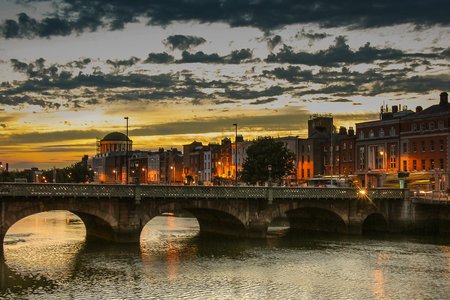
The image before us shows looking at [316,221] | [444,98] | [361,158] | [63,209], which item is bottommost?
[316,221]

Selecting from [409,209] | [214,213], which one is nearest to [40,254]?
[214,213]

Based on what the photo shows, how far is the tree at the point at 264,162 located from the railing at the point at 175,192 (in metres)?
47.3

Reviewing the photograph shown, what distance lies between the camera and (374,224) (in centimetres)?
9425

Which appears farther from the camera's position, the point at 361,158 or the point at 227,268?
the point at 361,158

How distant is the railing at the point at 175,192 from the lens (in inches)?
2576

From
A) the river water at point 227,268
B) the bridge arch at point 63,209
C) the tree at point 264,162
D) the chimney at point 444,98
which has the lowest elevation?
the river water at point 227,268

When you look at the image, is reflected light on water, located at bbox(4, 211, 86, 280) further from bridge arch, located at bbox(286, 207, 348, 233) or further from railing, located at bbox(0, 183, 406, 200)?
bridge arch, located at bbox(286, 207, 348, 233)

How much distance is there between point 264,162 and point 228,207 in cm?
5924

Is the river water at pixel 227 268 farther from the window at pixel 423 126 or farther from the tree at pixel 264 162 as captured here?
the tree at pixel 264 162

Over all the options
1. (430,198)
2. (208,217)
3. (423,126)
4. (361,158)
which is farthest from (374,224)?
(361,158)

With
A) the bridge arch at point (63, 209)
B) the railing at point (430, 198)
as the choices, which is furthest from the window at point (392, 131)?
the bridge arch at point (63, 209)

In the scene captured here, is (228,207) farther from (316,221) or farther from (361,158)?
(361,158)

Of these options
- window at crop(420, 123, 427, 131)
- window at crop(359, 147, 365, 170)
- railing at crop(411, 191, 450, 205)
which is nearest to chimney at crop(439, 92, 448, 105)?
window at crop(420, 123, 427, 131)

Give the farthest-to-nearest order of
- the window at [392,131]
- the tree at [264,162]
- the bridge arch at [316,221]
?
the tree at [264,162]
the window at [392,131]
the bridge arch at [316,221]
